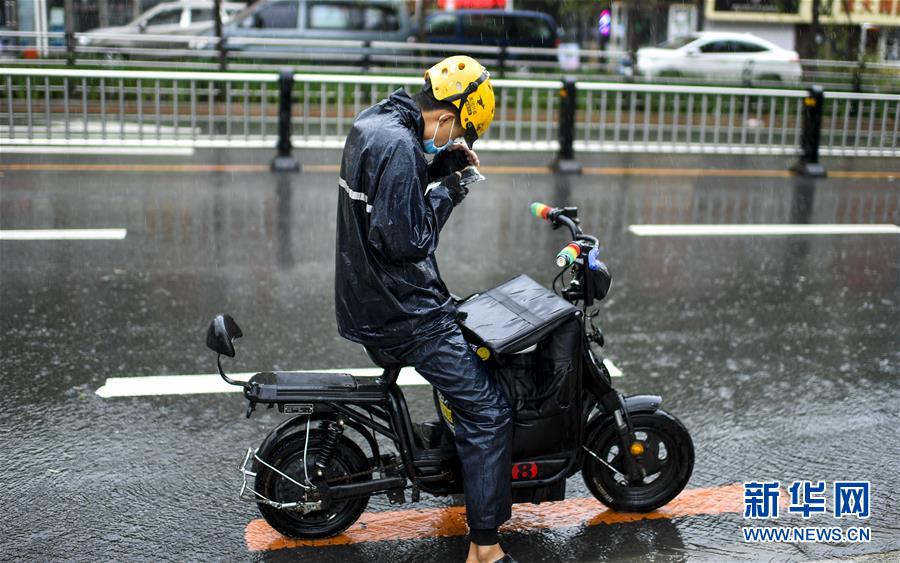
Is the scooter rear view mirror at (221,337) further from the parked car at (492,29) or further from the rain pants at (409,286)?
the parked car at (492,29)

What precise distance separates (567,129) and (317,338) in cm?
726

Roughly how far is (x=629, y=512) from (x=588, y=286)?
1.07 m

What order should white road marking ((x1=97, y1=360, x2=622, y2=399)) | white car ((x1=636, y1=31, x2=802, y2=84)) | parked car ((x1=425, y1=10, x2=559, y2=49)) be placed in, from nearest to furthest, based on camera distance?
1. white road marking ((x1=97, y1=360, x2=622, y2=399))
2. white car ((x1=636, y1=31, x2=802, y2=84))
3. parked car ((x1=425, y1=10, x2=559, y2=49))

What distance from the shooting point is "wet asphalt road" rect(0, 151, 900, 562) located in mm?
4336

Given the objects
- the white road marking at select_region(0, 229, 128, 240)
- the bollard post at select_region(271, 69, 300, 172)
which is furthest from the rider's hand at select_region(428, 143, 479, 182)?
the bollard post at select_region(271, 69, 300, 172)

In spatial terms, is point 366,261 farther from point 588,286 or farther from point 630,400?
point 630,400

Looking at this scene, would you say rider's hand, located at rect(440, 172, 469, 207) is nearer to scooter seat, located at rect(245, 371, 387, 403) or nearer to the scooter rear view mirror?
scooter seat, located at rect(245, 371, 387, 403)

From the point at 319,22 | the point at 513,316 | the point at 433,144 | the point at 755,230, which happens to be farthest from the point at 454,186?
the point at 319,22

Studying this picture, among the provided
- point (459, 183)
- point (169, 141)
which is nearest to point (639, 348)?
point (459, 183)

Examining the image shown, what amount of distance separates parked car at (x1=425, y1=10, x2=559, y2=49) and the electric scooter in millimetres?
22099

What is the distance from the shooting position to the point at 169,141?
13.1 metres

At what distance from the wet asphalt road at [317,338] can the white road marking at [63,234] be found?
0.16 meters

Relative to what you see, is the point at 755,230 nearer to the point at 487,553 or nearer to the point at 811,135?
the point at 811,135

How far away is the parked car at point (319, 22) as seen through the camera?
2288 cm
